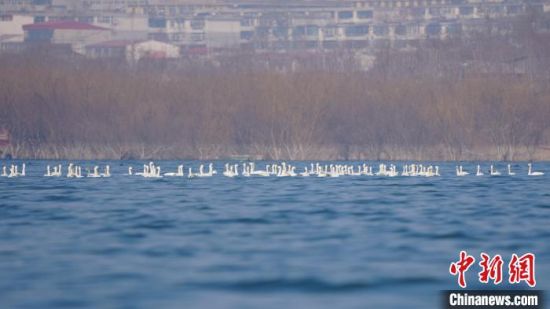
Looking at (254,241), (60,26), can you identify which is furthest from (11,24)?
(254,241)

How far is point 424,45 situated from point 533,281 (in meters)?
83.0

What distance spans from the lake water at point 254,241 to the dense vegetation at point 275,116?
26.8 meters

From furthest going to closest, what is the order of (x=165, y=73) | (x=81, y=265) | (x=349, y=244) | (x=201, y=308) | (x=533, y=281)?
1. (x=165, y=73)
2. (x=349, y=244)
3. (x=81, y=265)
4. (x=533, y=281)
5. (x=201, y=308)

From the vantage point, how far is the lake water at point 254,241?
24219 mm

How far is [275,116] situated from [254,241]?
48.9 meters

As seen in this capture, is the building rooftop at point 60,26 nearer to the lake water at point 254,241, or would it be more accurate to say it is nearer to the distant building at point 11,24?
the distant building at point 11,24

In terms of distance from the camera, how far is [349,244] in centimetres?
3078

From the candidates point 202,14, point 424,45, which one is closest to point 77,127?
point 424,45

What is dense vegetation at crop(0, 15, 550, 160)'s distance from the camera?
78062 mm

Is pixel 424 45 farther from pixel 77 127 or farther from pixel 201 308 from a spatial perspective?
pixel 201 308

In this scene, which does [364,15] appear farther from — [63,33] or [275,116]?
[275,116]

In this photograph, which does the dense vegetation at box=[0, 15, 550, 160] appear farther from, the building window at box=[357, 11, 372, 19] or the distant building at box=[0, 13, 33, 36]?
the building window at box=[357, 11, 372, 19]

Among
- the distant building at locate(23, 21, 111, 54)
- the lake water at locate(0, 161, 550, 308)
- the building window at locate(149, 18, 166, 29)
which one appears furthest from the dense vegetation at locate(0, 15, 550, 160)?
the building window at locate(149, 18, 166, 29)

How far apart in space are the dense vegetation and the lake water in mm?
26765
